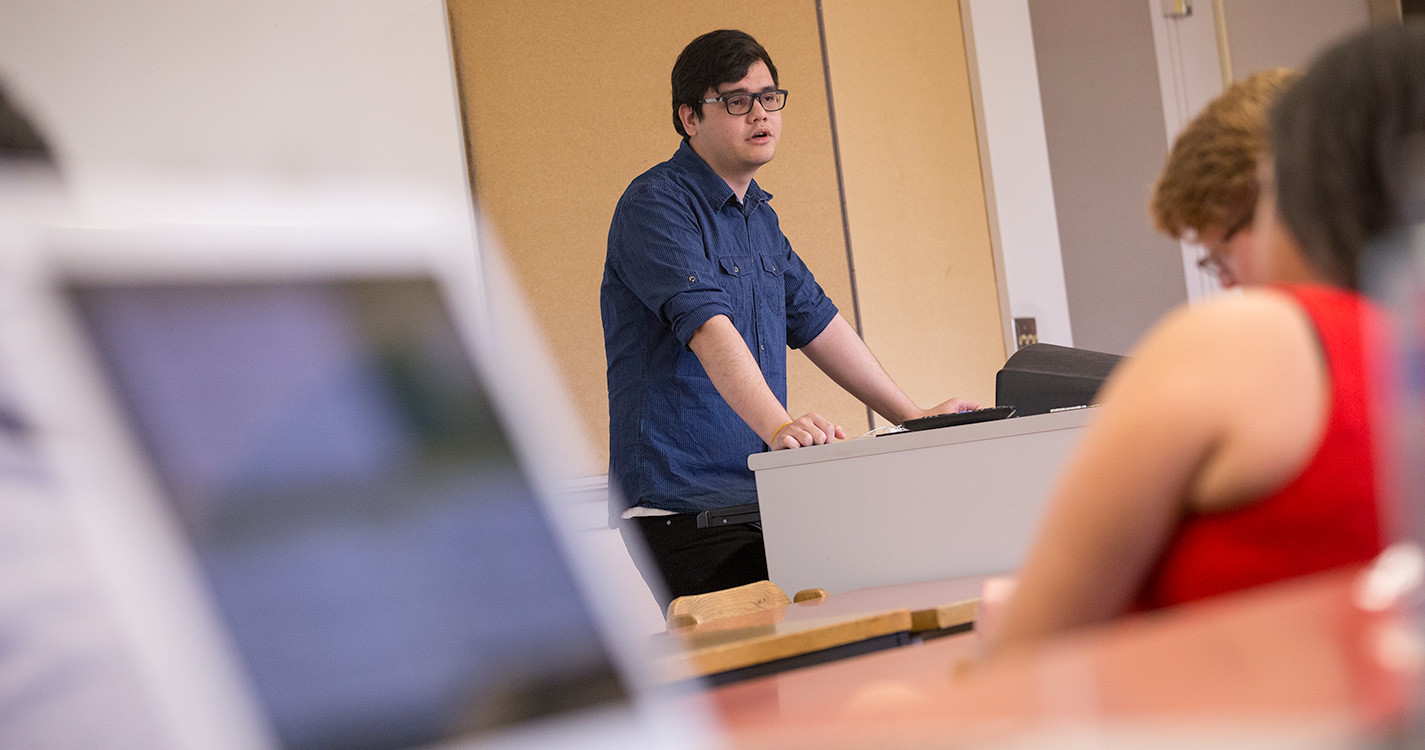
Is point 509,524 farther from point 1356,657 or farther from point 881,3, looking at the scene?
point 881,3

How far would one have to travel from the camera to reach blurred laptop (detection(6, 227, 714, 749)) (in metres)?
0.38

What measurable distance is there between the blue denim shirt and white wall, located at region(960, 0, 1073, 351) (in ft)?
6.39

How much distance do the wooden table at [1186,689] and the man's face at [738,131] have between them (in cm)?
194

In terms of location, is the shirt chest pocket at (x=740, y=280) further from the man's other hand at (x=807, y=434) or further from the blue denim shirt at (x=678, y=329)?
the man's other hand at (x=807, y=434)

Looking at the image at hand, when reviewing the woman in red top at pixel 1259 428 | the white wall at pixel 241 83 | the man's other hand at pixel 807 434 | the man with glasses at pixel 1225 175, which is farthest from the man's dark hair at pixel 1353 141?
the white wall at pixel 241 83

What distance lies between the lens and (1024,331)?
419cm

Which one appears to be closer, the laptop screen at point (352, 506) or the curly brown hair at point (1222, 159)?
the laptop screen at point (352, 506)

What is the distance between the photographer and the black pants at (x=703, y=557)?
215 centimetres

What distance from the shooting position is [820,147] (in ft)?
12.2

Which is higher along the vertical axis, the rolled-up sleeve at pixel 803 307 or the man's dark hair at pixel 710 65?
the man's dark hair at pixel 710 65

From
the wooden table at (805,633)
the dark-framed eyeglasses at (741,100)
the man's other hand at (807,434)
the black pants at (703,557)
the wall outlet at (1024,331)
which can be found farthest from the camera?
the wall outlet at (1024,331)

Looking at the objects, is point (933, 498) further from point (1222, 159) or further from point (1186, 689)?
point (1186, 689)

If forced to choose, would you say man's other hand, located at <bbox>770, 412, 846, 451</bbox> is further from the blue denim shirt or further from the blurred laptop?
the blurred laptop

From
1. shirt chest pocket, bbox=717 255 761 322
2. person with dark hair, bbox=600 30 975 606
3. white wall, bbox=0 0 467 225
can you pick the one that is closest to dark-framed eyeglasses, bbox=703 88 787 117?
person with dark hair, bbox=600 30 975 606
